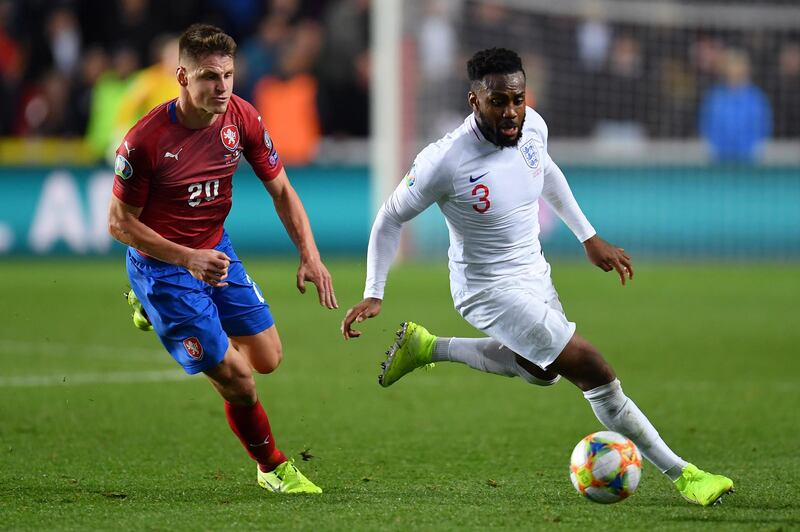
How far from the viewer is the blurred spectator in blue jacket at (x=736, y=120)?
1880 cm

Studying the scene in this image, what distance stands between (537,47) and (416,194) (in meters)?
13.4

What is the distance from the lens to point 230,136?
6496mm

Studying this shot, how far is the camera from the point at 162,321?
6406 millimetres

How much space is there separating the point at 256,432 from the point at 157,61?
1370 centimetres

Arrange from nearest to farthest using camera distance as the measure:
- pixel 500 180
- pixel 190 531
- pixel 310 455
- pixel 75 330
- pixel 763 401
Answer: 1. pixel 190 531
2. pixel 500 180
3. pixel 310 455
4. pixel 763 401
5. pixel 75 330

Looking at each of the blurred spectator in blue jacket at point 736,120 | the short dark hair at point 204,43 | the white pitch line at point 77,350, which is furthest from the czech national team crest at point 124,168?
the blurred spectator in blue jacket at point 736,120

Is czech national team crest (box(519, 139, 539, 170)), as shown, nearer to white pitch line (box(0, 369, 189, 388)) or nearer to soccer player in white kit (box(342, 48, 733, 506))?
soccer player in white kit (box(342, 48, 733, 506))

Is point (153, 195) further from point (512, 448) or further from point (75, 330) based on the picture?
point (75, 330)

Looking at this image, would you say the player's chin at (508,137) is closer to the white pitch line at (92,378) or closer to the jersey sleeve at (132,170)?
the jersey sleeve at (132,170)

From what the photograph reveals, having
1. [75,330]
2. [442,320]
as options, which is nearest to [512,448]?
[442,320]

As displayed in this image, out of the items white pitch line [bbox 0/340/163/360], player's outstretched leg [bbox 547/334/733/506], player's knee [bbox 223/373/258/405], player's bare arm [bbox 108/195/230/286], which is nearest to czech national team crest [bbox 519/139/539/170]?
player's outstretched leg [bbox 547/334/733/506]

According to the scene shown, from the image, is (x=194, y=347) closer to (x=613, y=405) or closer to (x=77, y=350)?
(x=613, y=405)

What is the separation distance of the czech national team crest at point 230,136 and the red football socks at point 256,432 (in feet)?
4.05

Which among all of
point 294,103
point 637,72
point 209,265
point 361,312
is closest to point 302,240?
point 361,312
